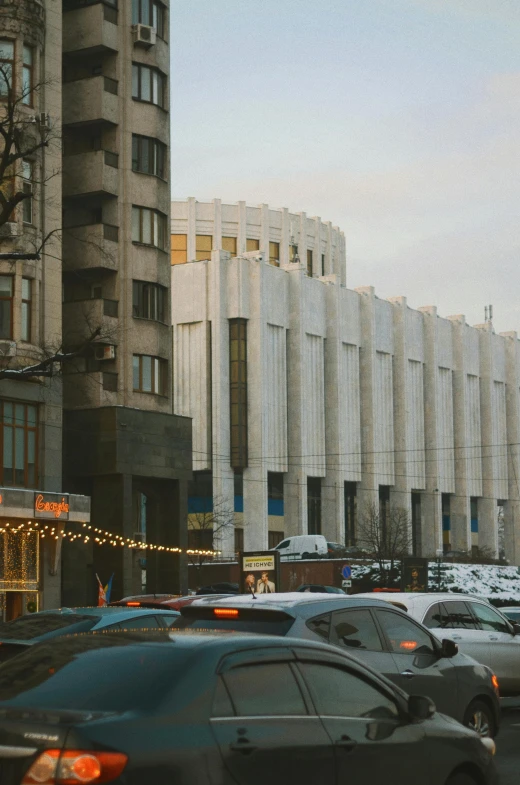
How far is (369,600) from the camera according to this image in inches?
467

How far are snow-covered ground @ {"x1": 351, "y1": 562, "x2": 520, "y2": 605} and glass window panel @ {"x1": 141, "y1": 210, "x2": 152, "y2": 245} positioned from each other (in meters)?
25.2

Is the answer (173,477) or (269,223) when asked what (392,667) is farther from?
(269,223)

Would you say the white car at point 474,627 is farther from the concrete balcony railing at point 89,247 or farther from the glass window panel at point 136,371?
the concrete balcony railing at point 89,247

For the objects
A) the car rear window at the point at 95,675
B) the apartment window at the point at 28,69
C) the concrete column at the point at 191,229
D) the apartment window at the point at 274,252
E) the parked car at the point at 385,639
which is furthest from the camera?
the apartment window at the point at 274,252

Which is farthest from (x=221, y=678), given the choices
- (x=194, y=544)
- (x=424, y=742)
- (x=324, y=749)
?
(x=194, y=544)

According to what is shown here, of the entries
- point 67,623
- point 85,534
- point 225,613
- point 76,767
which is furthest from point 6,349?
point 76,767

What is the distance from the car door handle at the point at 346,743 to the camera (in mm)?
6988

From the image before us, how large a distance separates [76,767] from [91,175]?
42.3 meters

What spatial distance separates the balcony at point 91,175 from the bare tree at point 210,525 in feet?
101

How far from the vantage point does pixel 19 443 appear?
135 feet

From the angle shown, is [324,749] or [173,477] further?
[173,477]

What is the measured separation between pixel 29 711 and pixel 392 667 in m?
5.93

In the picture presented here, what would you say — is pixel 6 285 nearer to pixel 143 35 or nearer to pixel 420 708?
pixel 143 35

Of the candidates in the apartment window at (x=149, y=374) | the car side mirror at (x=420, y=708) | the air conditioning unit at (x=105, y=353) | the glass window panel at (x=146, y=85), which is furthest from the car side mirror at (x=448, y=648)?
the glass window panel at (x=146, y=85)
